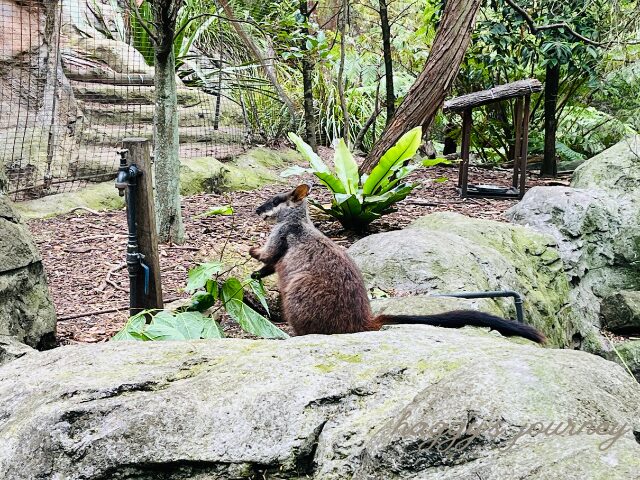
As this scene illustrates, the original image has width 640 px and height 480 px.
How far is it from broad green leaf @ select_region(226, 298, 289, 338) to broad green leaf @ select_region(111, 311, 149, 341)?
1.70ft

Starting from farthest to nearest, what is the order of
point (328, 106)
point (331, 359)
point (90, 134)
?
point (328, 106) < point (90, 134) < point (331, 359)

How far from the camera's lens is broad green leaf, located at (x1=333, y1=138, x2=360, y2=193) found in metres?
6.82

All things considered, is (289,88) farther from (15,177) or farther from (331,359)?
(331,359)

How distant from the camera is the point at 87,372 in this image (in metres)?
2.62

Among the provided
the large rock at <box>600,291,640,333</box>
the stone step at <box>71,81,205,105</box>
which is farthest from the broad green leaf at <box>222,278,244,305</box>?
the stone step at <box>71,81,205,105</box>

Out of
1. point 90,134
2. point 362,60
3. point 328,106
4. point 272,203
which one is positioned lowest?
point 272,203

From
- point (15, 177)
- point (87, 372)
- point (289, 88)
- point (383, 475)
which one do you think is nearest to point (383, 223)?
point (15, 177)

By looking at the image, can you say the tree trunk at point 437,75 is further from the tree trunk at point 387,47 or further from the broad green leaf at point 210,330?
the broad green leaf at point 210,330

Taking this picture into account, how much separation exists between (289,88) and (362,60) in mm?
1593

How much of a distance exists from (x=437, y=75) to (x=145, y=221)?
16.1 ft

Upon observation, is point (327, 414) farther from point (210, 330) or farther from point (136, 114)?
point (136, 114)

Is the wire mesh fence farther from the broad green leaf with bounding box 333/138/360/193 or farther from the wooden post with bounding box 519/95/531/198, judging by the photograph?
the wooden post with bounding box 519/95/531/198

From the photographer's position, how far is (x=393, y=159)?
265 inches

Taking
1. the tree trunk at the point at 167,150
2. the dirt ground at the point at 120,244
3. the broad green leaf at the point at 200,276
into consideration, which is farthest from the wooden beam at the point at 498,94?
the broad green leaf at the point at 200,276
